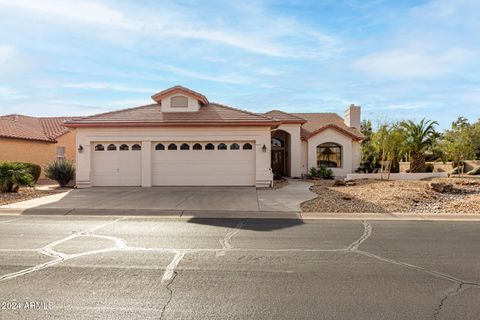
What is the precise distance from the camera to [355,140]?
29.2 meters

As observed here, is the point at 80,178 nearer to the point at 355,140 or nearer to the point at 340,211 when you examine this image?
the point at 340,211

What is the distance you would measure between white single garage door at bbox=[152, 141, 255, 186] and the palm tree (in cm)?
1287

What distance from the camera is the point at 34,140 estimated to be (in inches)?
1103

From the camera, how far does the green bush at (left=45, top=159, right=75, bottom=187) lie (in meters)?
21.0

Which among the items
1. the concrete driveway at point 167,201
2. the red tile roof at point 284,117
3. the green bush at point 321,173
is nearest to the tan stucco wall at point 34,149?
the concrete driveway at point 167,201

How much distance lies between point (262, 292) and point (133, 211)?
28.0 ft

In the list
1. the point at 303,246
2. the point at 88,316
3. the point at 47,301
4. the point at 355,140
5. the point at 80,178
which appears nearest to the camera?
the point at 88,316

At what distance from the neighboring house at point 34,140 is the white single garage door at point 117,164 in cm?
894

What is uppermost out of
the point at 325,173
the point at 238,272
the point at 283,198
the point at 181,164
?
the point at 181,164

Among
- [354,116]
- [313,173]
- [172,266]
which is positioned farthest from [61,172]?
[354,116]

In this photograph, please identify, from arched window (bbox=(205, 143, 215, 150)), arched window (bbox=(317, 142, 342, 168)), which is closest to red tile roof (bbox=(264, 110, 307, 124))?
arched window (bbox=(317, 142, 342, 168))

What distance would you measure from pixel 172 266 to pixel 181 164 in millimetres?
14387

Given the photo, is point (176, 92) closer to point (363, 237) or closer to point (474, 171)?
point (363, 237)

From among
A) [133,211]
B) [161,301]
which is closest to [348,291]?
[161,301]
